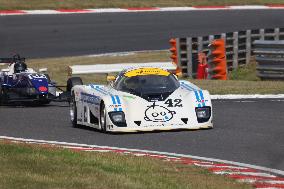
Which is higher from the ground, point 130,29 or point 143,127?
point 130,29

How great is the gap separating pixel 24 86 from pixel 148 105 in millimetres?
5752

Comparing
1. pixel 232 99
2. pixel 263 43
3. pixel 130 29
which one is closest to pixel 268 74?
pixel 263 43

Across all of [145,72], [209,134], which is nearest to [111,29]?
[145,72]

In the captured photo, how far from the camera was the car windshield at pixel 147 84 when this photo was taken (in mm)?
17547

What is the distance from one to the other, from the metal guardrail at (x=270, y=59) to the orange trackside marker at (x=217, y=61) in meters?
1.36

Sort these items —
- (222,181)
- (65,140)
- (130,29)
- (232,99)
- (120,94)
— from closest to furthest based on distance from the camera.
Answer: (222,181) → (65,140) → (120,94) → (232,99) → (130,29)

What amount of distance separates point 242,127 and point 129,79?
6.94ft

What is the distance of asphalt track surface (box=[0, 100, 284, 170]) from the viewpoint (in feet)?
47.1

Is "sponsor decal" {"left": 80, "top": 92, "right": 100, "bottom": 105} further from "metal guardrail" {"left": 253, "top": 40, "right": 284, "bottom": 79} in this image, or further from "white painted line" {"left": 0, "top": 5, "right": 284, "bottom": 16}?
"white painted line" {"left": 0, "top": 5, "right": 284, "bottom": 16}

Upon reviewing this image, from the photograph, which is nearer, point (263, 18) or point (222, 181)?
point (222, 181)

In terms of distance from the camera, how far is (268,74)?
28234 millimetres

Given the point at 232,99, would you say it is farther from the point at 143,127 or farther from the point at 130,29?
the point at 130,29

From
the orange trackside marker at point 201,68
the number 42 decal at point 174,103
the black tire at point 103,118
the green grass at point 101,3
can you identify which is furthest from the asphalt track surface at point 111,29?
the number 42 decal at point 174,103

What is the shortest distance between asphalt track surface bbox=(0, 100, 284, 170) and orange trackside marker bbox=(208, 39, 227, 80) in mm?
7565
